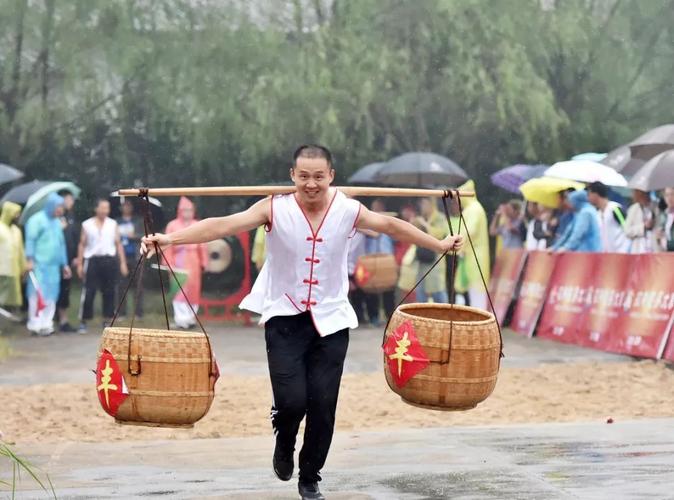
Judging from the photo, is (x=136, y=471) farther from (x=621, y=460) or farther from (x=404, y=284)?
(x=404, y=284)

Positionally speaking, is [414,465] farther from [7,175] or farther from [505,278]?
[7,175]

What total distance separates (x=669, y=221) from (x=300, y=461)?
8355mm

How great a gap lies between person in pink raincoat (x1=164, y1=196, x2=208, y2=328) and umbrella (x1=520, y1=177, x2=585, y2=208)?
16.9 ft

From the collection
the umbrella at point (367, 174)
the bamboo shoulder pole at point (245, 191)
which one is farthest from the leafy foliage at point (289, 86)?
the bamboo shoulder pole at point (245, 191)

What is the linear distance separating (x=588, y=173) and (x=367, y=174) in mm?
7065

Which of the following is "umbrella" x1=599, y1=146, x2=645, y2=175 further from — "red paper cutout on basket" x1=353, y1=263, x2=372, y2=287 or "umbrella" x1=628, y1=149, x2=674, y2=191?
"red paper cutout on basket" x1=353, y1=263, x2=372, y2=287

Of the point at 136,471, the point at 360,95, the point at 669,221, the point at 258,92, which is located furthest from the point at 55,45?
the point at 136,471

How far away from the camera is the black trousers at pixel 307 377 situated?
7.43 m

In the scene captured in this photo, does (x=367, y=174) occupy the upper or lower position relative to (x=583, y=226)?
lower

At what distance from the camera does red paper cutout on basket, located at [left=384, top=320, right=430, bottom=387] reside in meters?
7.70

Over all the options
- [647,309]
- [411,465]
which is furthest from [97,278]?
[411,465]

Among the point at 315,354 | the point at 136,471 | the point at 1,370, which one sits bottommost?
the point at 1,370

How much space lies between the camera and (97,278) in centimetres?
2061

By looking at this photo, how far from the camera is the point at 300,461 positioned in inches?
299
